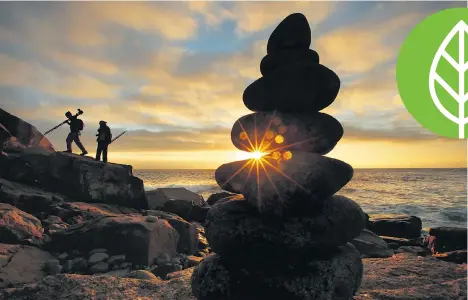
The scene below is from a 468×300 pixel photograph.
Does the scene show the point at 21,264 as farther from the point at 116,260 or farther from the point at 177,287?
the point at 177,287

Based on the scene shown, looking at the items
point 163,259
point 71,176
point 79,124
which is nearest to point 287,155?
point 163,259

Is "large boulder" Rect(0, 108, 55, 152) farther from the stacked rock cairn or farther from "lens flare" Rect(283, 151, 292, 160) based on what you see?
"lens flare" Rect(283, 151, 292, 160)

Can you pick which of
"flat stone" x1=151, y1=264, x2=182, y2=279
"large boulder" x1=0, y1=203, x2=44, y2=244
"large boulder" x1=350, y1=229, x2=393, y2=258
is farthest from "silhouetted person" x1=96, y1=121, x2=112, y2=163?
"large boulder" x1=350, y1=229, x2=393, y2=258

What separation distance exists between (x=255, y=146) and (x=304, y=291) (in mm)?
2498

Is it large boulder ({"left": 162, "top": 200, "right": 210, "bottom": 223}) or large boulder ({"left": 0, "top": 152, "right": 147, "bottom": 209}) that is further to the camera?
large boulder ({"left": 162, "top": 200, "right": 210, "bottom": 223})

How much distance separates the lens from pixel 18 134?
52.4 ft

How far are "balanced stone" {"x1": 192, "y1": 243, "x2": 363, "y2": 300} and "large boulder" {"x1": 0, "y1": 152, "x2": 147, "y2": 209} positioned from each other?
11039mm

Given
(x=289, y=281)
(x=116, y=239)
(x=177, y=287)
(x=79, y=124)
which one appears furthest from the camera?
(x=79, y=124)

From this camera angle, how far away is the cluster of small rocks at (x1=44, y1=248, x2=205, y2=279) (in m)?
7.86

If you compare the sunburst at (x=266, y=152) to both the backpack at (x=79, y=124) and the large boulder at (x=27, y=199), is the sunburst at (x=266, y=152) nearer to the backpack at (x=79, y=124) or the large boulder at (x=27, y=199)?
the large boulder at (x=27, y=199)

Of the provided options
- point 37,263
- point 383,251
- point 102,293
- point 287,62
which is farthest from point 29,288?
point 383,251

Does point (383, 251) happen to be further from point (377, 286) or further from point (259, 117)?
point (259, 117)

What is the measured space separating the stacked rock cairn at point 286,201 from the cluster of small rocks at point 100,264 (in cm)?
336

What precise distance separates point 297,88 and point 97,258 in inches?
282
